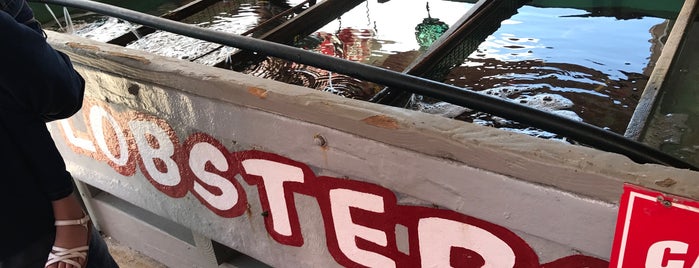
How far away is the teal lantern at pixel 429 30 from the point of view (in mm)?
3377

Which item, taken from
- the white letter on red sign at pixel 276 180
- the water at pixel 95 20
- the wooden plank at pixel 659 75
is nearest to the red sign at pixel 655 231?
the white letter on red sign at pixel 276 180

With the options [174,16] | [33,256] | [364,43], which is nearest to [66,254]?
[33,256]

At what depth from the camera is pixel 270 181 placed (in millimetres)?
1631

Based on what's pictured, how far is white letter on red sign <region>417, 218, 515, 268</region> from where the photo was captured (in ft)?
4.16

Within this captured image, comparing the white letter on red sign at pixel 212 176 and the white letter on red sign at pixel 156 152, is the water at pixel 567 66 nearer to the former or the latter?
the white letter on red sign at pixel 212 176

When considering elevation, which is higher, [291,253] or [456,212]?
[456,212]

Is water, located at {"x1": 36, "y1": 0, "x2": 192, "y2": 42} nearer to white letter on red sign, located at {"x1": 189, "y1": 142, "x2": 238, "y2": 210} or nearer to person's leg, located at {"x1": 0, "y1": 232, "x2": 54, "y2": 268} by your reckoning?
white letter on red sign, located at {"x1": 189, "y1": 142, "x2": 238, "y2": 210}

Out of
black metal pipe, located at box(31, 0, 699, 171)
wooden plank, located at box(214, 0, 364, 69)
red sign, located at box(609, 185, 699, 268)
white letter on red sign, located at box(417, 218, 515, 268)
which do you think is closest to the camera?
red sign, located at box(609, 185, 699, 268)

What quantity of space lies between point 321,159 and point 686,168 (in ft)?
2.71

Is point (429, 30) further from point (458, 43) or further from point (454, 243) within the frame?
point (454, 243)

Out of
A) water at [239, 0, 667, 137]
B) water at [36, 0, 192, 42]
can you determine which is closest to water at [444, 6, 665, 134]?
water at [239, 0, 667, 137]

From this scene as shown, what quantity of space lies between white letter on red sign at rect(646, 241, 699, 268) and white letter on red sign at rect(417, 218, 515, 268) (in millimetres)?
284

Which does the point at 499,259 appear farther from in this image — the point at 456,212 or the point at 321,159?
the point at 321,159

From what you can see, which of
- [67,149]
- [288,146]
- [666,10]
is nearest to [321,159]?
[288,146]
